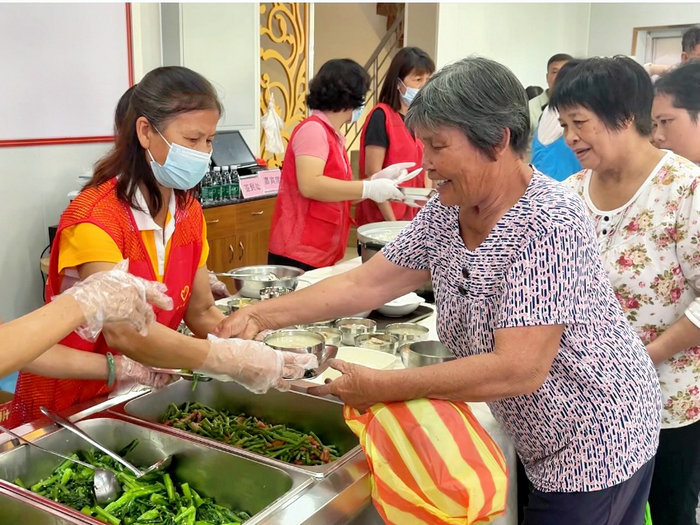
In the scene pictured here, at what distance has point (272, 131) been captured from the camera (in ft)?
17.0

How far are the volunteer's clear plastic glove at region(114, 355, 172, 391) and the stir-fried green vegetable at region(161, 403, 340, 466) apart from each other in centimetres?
11

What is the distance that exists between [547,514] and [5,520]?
42.2 inches

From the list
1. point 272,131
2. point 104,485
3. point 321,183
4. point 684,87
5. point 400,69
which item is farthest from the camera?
point 272,131

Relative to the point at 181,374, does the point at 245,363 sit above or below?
above

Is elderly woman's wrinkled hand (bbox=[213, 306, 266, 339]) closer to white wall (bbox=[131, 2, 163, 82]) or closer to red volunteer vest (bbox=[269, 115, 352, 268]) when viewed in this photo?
red volunteer vest (bbox=[269, 115, 352, 268])

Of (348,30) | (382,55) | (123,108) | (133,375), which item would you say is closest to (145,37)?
(123,108)

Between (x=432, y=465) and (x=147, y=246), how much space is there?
891mm

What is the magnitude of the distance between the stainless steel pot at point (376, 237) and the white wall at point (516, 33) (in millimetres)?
4301

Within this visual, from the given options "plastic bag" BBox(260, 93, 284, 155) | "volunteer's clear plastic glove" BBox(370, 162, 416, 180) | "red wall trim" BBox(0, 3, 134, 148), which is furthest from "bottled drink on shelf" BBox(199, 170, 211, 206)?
"volunteer's clear plastic glove" BBox(370, 162, 416, 180)

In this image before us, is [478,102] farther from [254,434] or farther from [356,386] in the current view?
[254,434]

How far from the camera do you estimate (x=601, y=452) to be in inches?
52.9

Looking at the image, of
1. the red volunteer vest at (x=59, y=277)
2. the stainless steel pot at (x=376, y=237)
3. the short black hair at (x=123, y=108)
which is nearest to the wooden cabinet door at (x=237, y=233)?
the stainless steel pot at (x=376, y=237)

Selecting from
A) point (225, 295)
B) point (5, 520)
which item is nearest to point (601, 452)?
point (5, 520)

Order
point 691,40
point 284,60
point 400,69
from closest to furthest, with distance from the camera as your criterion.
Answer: point 691,40 < point 400,69 < point 284,60
